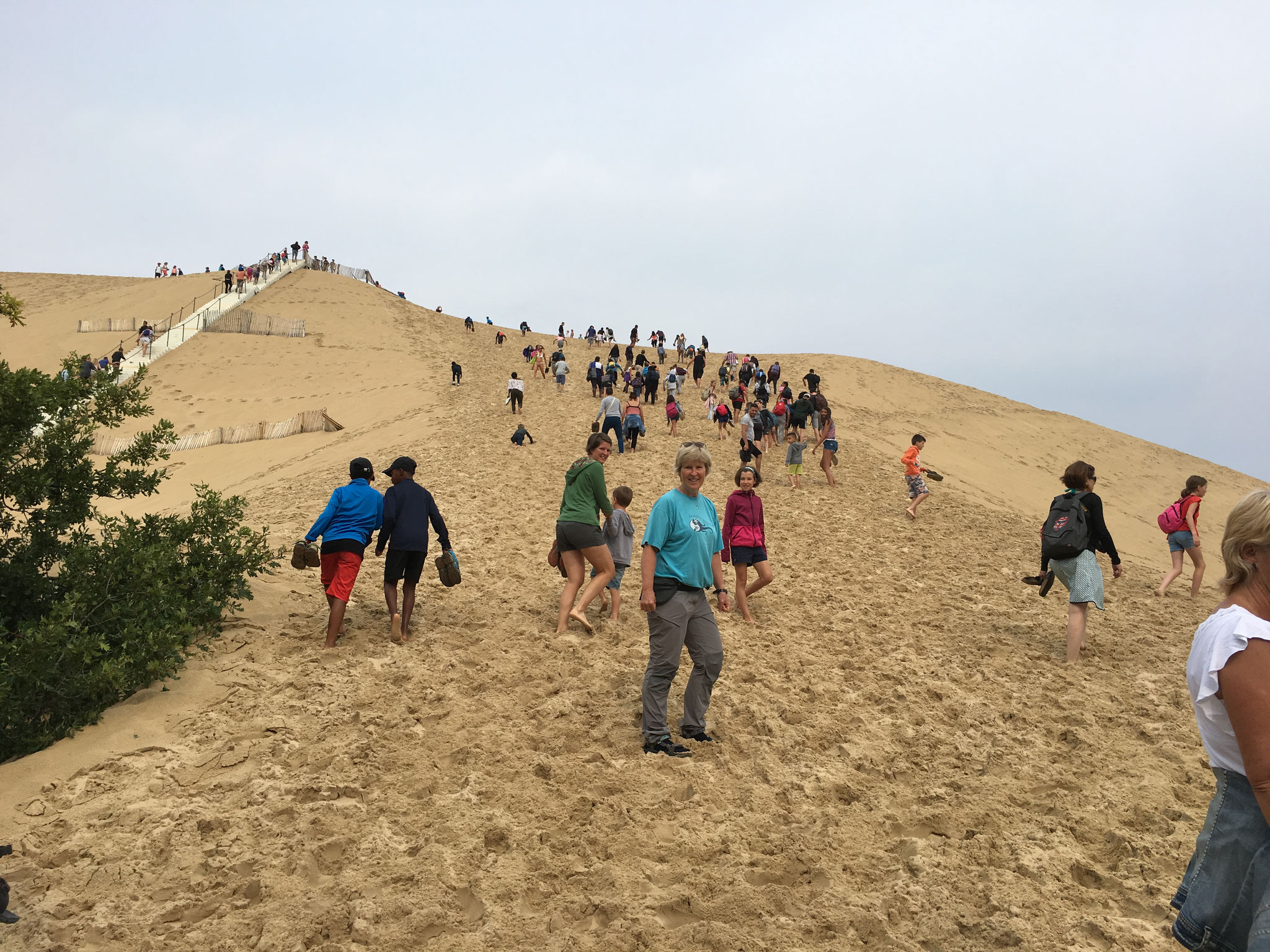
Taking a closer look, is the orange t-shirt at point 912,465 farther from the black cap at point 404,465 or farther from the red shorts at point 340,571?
the red shorts at point 340,571

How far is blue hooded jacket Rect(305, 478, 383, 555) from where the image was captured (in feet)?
21.7

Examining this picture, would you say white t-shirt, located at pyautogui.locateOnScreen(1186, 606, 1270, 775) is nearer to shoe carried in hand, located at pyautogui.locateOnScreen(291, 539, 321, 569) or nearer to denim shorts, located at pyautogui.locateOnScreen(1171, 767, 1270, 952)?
denim shorts, located at pyautogui.locateOnScreen(1171, 767, 1270, 952)

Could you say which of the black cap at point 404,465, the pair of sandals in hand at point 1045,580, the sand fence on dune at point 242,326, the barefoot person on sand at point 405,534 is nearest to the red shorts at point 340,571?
the barefoot person on sand at point 405,534

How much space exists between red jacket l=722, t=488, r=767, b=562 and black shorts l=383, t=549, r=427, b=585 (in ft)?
10.4

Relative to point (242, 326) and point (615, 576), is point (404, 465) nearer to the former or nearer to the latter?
point (615, 576)

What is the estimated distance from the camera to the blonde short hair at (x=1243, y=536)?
2.07 meters

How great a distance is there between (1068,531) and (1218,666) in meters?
5.35

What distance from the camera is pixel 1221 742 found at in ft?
6.69

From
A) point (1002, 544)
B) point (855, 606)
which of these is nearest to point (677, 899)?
point (855, 606)

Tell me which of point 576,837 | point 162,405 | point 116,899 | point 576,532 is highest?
point 576,532

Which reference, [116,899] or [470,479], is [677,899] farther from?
[470,479]

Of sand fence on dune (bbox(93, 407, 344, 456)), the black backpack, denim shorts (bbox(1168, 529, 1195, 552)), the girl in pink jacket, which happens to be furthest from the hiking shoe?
sand fence on dune (bbox(93, 407, 344, 456))

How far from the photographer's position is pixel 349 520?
21.9 ft

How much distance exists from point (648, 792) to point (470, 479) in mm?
10483
